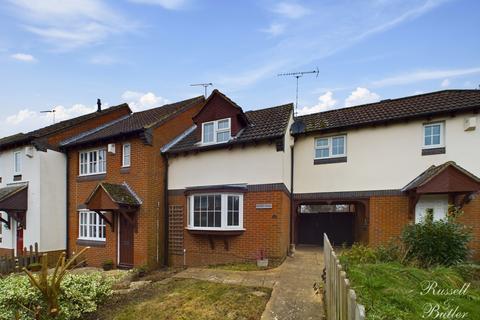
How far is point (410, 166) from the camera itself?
1241cm

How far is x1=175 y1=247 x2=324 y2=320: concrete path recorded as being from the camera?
267 inches

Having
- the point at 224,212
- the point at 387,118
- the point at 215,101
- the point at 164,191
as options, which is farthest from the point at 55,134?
the point at 387,118

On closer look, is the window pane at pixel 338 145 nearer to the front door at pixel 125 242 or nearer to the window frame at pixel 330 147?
the window frame at pixel 330 147

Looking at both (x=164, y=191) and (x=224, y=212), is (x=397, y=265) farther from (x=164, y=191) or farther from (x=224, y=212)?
(x=164, y=191)

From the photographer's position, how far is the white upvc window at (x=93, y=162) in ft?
51.1

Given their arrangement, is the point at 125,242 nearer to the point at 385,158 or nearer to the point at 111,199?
the point at 111,199

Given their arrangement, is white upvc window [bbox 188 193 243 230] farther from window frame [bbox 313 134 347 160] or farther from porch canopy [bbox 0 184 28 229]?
porch canopy [bbox 0 184 28 229]

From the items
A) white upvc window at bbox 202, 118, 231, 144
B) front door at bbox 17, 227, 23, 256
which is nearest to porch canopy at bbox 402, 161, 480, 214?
white upvc window at bbox 202, 118, 231, 144

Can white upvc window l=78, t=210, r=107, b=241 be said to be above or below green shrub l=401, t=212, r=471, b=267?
below

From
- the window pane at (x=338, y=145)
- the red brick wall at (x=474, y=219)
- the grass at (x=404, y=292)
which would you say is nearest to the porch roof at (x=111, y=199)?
the window pane at (x=338, y=145)

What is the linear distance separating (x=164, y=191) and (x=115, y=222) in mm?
2713

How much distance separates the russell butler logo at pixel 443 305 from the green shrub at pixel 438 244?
1.63 meters

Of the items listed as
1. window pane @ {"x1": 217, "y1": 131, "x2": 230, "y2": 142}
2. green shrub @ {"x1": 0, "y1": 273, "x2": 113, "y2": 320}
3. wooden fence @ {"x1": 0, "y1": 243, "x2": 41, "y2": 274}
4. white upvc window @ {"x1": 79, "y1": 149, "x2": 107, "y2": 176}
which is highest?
window pane @ {"x1": 217, "y1": 131, "x2": 230, "y2": 142}

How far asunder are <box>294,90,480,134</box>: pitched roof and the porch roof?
316 inches
